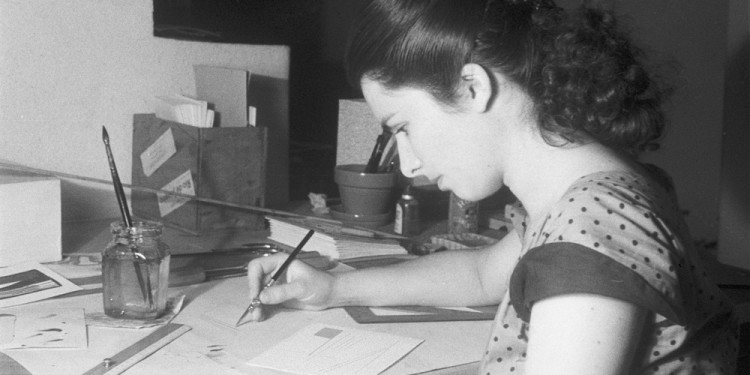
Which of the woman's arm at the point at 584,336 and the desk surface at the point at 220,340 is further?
the desk surface at the point at 220,340

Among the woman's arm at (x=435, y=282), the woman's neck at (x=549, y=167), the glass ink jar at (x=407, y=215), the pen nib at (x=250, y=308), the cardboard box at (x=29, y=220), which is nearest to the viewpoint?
the woman's neck at (x=549, y=167)

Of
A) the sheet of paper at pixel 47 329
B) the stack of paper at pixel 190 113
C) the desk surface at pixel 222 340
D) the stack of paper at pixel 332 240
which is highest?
the stack of paper at pixel 190 113

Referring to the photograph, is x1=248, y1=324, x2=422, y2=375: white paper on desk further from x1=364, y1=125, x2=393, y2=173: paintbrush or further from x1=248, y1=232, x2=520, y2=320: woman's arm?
x1=364, y1=125, x2=393, y2=173: paintbrush

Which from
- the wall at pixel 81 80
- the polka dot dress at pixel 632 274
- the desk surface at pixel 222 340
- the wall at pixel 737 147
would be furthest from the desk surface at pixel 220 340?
the wall at pixel 737 147

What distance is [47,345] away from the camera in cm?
109

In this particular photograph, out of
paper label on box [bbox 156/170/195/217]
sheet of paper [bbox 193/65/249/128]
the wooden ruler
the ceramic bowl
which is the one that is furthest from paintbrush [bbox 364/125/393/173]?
the wooden ruler

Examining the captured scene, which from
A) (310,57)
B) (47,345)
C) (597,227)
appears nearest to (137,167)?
(310,57)

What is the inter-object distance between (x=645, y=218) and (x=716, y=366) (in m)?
0.23

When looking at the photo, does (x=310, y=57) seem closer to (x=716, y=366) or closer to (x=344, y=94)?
(x=344, y=94)

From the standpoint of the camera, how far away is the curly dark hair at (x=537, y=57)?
3.32ft

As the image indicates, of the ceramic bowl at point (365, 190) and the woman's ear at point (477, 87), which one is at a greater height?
the woman's ear at point (477, 87)

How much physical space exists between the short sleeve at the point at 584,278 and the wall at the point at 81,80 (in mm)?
1258

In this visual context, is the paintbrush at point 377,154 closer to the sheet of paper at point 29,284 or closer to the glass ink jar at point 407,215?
the glass ink jar at point 407,215

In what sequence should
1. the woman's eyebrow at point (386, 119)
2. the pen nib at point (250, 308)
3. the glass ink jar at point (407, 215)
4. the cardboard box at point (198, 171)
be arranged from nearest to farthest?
the woman's eyebrow at point (386, 119)
the pen nib at point (250, 308)
the cardboard box at point (198, 171)
the glass ink jar at point (407, 215)
